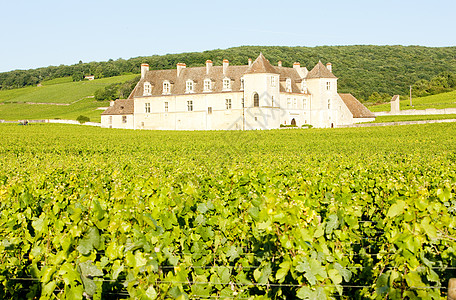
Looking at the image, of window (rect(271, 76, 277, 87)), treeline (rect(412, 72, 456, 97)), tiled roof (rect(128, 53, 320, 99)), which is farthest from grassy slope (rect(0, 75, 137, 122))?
treeline (rect(412, 72, 456, 97))

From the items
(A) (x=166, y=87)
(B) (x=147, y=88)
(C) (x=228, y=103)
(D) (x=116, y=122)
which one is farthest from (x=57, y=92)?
(C) (x=228, y=103)

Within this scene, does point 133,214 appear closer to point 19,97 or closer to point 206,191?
point 206,191

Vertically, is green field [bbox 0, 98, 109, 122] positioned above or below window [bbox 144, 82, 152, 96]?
below

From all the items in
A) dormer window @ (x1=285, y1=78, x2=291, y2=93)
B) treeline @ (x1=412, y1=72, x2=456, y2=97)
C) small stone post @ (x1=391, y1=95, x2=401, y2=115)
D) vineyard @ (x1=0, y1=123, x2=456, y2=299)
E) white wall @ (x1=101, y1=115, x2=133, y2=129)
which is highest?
treeline @ (x1=412, y1=72, x2=456, y2=97)

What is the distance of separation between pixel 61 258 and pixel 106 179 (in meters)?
8.00

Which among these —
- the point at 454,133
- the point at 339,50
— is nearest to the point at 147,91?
the point at 454,133

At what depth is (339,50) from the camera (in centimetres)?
17412

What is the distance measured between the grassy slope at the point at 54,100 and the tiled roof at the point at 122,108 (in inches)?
1054

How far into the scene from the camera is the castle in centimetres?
6225

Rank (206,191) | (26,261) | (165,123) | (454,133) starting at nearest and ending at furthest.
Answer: (26,261)
(206,191)
(454,133)
(165,123)

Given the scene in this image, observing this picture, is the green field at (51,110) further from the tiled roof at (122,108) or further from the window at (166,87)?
the window at (166,87)

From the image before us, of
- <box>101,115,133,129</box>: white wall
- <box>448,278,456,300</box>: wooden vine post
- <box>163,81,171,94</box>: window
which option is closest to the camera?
<box>448,278,456,300</box>: wooden vine post

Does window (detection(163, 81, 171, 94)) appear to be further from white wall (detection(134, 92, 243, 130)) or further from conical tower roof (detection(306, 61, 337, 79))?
conical tower roof (detection(306, 61, 337, 79))

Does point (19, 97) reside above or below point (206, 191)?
above
